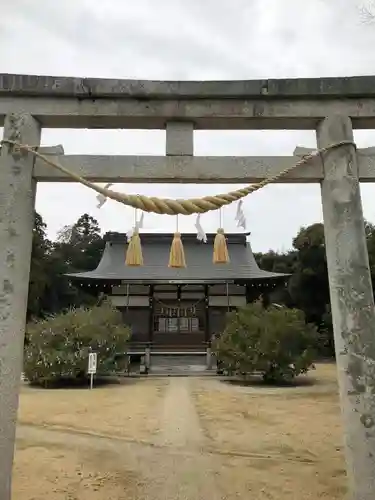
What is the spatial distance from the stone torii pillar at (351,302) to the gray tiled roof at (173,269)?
16.3m

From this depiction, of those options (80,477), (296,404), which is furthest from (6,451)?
(296,404)

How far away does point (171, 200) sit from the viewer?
3.39 metres

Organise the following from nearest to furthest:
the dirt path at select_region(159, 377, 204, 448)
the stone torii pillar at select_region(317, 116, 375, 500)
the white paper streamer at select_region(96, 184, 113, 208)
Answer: the stone torii pillar at select_region(317, 116, 375, 500) → the white paper streamer at select_region(96, 184, 113, 208) → the dirt path at select_region(159, 377, 204, 448)

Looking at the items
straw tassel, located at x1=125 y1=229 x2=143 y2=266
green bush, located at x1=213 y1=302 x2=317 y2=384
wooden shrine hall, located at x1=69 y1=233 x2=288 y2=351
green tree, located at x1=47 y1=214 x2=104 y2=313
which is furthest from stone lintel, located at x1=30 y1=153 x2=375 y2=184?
green tree, located at x1=47 y1=214 x2=104 y2=313

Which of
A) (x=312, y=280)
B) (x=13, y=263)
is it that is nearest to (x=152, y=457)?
(x=13, y=263)

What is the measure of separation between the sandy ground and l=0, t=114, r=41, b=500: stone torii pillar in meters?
1.25

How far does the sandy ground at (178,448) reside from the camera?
4.29 metres

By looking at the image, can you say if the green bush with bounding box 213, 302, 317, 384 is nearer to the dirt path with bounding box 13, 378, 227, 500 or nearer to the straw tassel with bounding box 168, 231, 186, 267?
the dirt path with bounding box 13, 378, 227, 500

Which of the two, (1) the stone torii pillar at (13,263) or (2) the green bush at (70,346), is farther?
(2) the green bush at (70,346)

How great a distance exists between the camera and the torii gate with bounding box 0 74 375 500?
3.43m

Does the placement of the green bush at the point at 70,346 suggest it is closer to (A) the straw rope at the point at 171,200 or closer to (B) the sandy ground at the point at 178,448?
(B) the sandy ground at the point at 178,448

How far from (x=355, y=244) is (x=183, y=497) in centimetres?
285

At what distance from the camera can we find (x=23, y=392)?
12.6 m

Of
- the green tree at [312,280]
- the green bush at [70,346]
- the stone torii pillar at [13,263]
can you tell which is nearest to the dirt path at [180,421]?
the green bush at [70,346]
